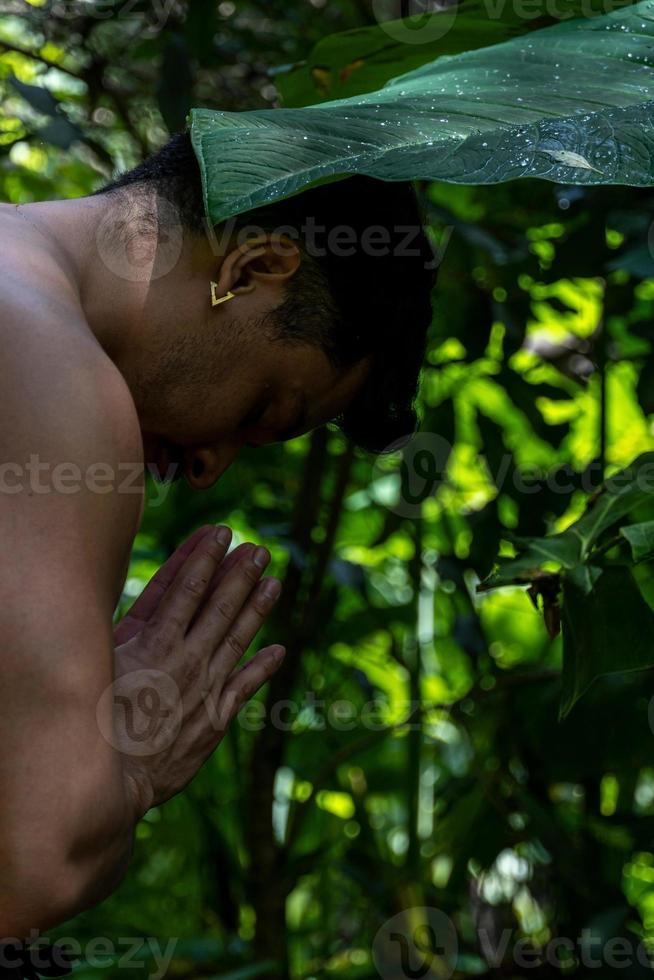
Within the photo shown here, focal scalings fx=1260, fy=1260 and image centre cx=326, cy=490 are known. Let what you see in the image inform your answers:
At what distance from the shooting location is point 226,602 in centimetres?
96

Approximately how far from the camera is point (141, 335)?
97 cm

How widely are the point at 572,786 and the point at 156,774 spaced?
4.42 feet

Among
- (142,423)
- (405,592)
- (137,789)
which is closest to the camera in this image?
(137,789)

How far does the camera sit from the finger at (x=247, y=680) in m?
0.94

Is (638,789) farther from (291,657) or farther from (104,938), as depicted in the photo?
(104,938)

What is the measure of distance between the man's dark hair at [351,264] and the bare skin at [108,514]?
0.07ft

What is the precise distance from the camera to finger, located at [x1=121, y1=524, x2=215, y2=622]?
3.31ft

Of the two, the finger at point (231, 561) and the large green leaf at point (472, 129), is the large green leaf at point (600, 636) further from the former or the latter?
the large green leaf at point (472, 129)
